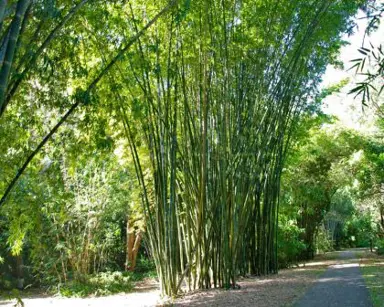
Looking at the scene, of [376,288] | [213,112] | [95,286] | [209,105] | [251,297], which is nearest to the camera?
[251,297]

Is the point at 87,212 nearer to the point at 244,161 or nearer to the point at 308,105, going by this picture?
the point at 244,161

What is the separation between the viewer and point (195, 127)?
6.41m

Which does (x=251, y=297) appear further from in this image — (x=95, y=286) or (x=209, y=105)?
(x=95, y=286)

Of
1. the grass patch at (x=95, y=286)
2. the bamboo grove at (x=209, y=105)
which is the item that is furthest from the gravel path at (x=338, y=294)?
the grass patch at (x=95, y=286)

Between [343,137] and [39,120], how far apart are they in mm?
10209

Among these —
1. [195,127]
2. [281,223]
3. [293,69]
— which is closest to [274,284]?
[195,127]

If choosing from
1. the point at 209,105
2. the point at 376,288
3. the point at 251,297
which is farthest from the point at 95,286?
the point at 376,288

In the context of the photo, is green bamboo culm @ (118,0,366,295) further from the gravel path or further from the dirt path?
the gravel path

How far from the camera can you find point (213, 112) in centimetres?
665

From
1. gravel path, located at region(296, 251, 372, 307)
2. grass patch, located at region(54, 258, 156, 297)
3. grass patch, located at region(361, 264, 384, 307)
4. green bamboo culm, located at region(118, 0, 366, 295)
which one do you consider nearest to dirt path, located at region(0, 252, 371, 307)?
gravel path, located at region(296, 251, 372, 307)

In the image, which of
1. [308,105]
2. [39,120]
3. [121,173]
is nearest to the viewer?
[39,120]

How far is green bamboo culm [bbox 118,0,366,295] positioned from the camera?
5988 mm

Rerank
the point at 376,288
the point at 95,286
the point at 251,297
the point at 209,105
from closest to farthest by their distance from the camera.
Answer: the point at 251,297, the point at 376,288, the point at 209,105, the point at 95,286

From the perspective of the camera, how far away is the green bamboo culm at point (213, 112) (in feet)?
19.6
